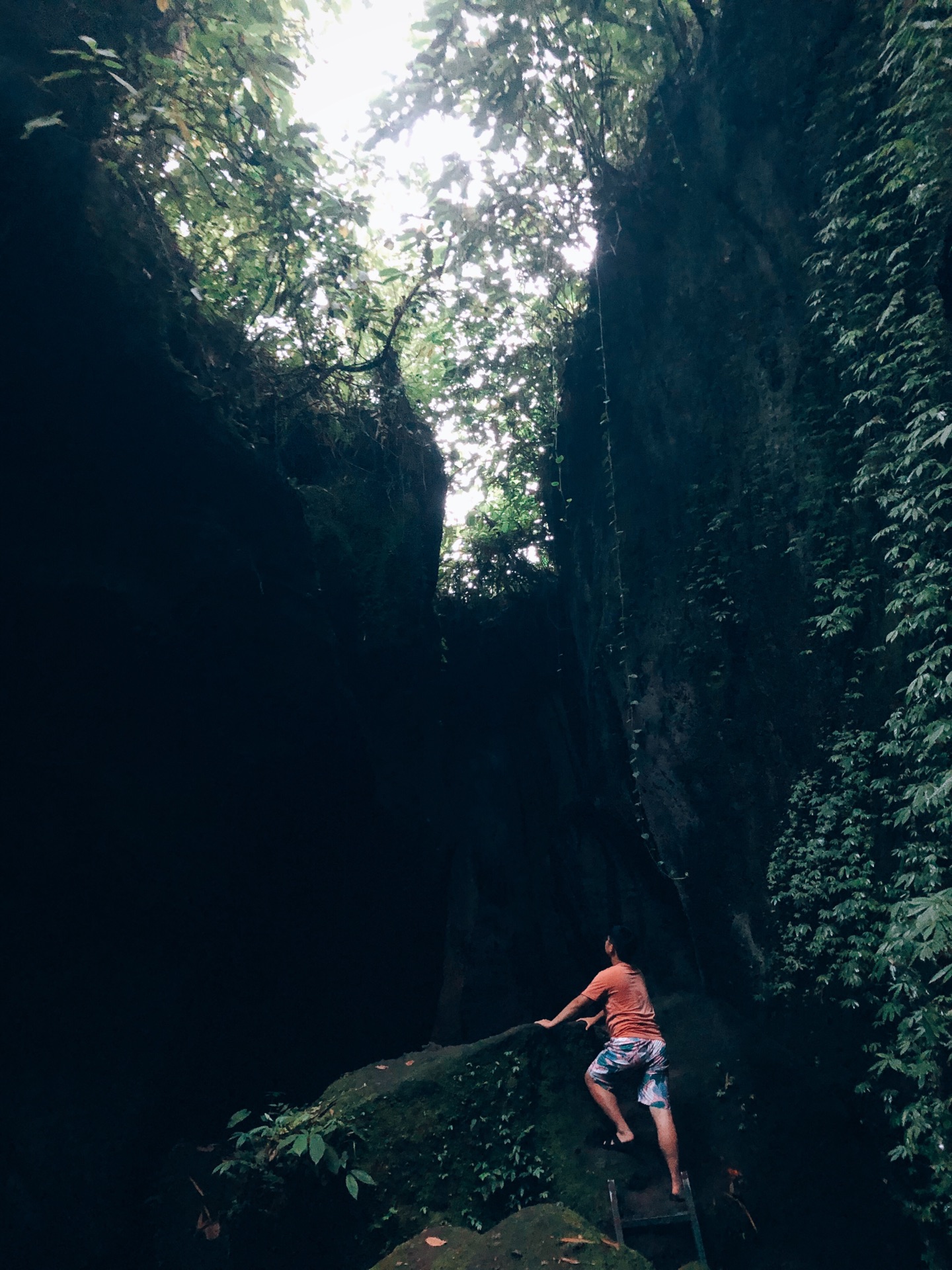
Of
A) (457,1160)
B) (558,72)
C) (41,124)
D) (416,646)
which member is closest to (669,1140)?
(457,1160)

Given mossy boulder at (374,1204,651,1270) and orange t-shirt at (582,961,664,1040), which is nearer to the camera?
mossy boulder at (374,1204,651,1270)

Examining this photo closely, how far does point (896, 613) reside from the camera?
4414 mm


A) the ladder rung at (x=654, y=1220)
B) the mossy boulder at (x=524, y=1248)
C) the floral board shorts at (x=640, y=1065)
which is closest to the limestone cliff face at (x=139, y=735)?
the mossy boulder at (x=524, y=1248)

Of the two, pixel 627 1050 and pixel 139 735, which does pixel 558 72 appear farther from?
pixel 627 1050

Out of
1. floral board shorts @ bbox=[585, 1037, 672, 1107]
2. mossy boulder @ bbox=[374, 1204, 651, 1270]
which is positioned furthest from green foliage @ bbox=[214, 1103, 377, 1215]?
floral board shorts @ bbox=[585, 1037, 672, 1107]

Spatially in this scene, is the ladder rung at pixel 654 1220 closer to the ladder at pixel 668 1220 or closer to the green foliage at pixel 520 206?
the ladder at pixel 668 1220

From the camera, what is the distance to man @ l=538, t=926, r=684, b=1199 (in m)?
5.03

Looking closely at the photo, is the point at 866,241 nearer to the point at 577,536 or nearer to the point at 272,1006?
the point at 577,536

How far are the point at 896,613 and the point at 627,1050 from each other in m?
3.98

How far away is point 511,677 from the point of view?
35.4ft

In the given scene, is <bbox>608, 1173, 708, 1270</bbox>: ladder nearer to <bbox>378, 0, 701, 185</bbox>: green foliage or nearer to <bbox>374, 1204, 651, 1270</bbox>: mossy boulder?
<bbox>374, 1204, 651, 1270</bbox>: mossy boulder

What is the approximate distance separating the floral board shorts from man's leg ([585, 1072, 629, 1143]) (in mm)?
38

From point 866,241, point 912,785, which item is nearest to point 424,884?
point 912,785

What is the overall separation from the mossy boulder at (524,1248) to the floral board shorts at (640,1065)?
97 cm
